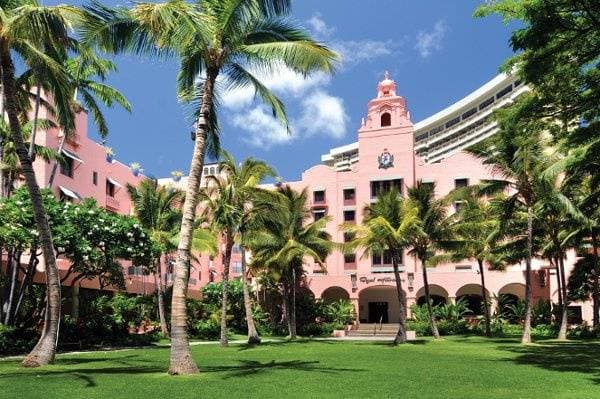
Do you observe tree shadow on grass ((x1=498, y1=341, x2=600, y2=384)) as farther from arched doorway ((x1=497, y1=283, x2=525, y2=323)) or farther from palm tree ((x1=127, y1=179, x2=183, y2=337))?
palm tree ((x1=127, y1=179, x2=183, y2=337))

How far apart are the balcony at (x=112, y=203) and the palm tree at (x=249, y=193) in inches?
617

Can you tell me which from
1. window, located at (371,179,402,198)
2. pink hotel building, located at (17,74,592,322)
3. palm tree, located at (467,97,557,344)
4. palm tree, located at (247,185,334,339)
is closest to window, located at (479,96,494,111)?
pink hotel building, located at (17,74,592,322)

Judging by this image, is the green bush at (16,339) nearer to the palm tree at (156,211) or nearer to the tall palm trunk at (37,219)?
the tall palm trunk at (37,219)

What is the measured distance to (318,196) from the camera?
54.2m

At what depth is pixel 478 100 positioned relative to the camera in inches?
3093

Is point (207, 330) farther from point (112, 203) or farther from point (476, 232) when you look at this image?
point (476, 232)

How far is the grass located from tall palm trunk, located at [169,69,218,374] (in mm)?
524

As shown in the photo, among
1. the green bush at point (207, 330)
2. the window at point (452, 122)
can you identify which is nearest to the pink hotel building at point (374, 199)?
the green bush at point (207, 330)

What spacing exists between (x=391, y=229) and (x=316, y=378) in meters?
16.5

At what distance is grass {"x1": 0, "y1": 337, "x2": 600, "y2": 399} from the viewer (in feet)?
40.4

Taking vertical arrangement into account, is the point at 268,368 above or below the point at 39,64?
below

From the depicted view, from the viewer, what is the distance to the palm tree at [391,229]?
30.9 metres

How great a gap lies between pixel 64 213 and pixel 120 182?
21.0m

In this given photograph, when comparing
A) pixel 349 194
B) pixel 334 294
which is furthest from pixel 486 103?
pixel 334 294
